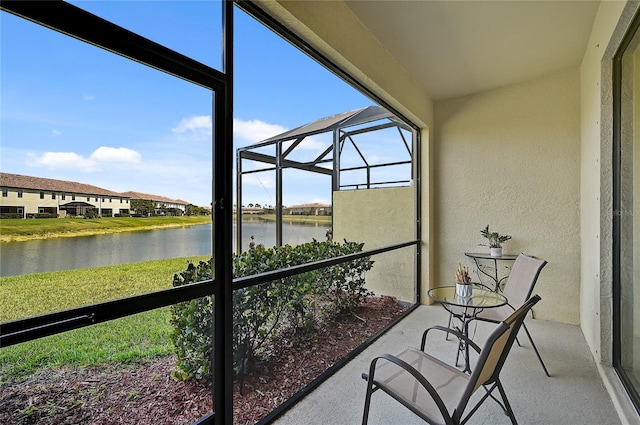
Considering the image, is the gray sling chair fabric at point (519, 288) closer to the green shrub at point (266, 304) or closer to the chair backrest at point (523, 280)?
the chair backrest at point (523, 280)

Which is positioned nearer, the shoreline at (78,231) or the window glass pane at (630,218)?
the shoreline at (78,231)

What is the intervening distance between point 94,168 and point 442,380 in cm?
197

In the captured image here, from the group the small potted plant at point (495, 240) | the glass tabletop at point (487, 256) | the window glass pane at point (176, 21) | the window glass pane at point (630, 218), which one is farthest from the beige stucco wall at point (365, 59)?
the window glass pane at point (630, 218)

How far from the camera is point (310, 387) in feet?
7.23

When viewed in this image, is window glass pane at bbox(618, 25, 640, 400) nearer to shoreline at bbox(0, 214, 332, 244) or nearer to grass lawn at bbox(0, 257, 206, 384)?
shoreline at bbox(0, 214, 332, 244)

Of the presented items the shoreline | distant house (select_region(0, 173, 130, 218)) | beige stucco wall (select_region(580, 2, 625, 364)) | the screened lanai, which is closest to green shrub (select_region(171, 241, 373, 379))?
the shoreline

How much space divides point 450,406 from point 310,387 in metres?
1.07

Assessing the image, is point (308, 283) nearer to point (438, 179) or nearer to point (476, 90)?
point (438, 179)

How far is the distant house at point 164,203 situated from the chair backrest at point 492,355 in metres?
1.55

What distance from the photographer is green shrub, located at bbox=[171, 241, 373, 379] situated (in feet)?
5.24

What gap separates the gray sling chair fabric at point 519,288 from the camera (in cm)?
259

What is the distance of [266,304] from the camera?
2119 millimetres

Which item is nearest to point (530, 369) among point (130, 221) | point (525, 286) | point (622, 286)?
point (525, 286)

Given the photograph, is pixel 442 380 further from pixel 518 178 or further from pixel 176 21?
pixel 518 178
